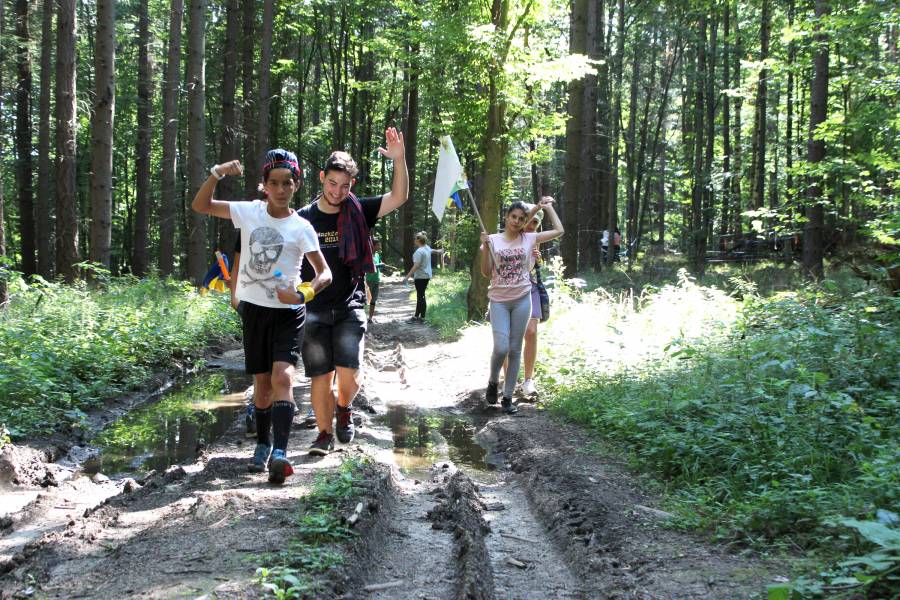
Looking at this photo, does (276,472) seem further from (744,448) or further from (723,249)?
(723,249)

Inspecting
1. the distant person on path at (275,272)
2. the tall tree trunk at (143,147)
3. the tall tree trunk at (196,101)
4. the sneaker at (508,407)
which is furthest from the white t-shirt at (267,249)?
the tall tree trunk at (143,147)

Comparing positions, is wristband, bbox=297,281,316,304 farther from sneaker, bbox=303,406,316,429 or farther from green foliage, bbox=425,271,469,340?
green foliage, bbox=425,271,469,340

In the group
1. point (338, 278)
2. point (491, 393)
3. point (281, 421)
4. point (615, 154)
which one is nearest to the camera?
point (281, 421)

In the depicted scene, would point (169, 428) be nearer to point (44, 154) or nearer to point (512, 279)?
point (512, 279)

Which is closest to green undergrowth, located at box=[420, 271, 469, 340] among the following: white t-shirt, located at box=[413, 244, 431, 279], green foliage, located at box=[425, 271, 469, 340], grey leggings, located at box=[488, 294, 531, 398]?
green foliage, located at box=[425, 271, 469, 340]

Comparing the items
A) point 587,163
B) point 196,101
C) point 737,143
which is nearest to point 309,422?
point 196,101

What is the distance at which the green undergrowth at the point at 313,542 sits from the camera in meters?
3.30

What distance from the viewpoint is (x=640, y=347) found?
9.64m

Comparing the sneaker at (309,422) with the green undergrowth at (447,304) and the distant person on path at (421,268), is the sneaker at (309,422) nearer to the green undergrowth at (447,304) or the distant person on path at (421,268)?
the green undergrowth at (447,304)

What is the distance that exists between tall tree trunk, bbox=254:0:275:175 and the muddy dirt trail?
55.3 ft

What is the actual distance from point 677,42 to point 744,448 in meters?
33.6

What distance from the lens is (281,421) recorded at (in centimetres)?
536

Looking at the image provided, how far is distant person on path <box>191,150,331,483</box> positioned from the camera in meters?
5.29

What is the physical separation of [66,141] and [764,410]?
14.7 metres
